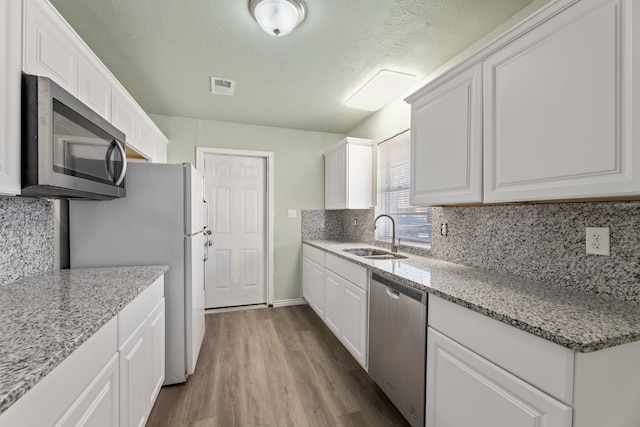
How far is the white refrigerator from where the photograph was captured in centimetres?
174

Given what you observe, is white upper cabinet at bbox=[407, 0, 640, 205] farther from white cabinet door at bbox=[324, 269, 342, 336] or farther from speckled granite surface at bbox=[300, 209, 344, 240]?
speckled granite surface at bbox=[300, 209, 344, 240]

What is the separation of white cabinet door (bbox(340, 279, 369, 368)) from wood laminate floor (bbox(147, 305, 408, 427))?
0.21 meters

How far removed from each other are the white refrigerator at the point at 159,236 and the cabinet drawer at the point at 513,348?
1.70 m

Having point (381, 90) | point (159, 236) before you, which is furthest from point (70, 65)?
point (381, 90)

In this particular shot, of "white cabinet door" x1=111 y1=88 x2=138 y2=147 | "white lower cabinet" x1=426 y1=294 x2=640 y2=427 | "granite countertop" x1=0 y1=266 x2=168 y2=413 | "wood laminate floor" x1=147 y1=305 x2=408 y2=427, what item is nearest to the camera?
"granite countertop" x1=0 y1=266 x2=168 y2=413

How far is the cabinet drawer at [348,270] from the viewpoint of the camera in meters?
1.98

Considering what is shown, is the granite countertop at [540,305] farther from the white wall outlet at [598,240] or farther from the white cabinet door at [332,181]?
the white cabinet door at [332,181]

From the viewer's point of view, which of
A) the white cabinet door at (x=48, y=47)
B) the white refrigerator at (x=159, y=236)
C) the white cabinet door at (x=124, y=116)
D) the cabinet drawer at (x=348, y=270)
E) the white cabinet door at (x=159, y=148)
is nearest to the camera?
the white cabinet door at (x=48, y=47)

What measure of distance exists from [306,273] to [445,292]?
2.35m

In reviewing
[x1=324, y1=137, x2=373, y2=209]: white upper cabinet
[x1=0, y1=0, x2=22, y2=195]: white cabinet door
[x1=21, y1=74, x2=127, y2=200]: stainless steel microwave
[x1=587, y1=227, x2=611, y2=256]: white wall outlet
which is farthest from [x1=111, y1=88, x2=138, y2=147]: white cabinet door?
[x1=587, y1=227, x2=611, y2=256]: white wall outlet

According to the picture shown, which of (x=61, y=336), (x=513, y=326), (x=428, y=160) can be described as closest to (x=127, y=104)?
(x=61, y=336)

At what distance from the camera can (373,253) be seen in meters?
2.65

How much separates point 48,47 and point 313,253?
8.43ft

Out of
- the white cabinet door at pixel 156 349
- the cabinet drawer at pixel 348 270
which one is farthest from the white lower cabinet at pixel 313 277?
the white cabinet door at pixel 156 349
